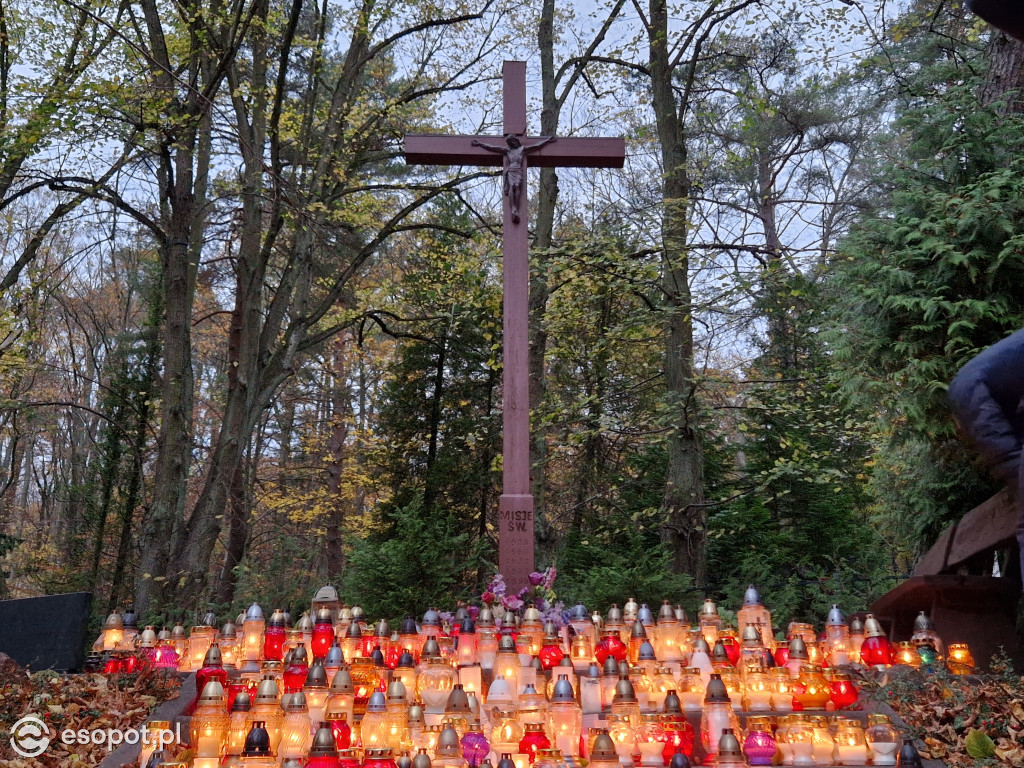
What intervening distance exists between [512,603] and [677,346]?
18.4 feet

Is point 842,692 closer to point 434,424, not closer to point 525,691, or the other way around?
point 525,691

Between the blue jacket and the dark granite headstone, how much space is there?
455 centimetres

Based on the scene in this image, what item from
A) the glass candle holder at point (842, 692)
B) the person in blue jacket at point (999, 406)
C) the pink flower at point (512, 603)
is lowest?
the glass candle holder at point (842, 692)

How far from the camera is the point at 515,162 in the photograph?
7.01 m

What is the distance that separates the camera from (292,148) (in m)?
13.2

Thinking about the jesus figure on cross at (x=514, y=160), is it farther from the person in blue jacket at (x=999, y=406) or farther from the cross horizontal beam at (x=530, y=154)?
the person in blue jacket at (x=999, y=406)

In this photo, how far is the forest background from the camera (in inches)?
232

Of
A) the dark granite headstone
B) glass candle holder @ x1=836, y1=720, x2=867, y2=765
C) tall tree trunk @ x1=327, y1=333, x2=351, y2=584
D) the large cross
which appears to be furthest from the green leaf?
tall tree trunk @ x1=327, y1=333, x2=351, y2=584

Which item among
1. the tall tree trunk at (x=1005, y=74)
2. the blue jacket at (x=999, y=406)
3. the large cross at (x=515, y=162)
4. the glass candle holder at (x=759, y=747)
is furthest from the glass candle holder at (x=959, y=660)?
the tall tree trunk at (x=1005, y=74)

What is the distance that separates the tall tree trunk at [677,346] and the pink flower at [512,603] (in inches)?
162

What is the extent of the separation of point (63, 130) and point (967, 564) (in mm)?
→ 9422

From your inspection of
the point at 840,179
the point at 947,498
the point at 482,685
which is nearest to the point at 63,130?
the point at 482,685

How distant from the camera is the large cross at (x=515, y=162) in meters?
6.54

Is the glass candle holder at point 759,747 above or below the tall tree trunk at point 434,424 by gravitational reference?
below
